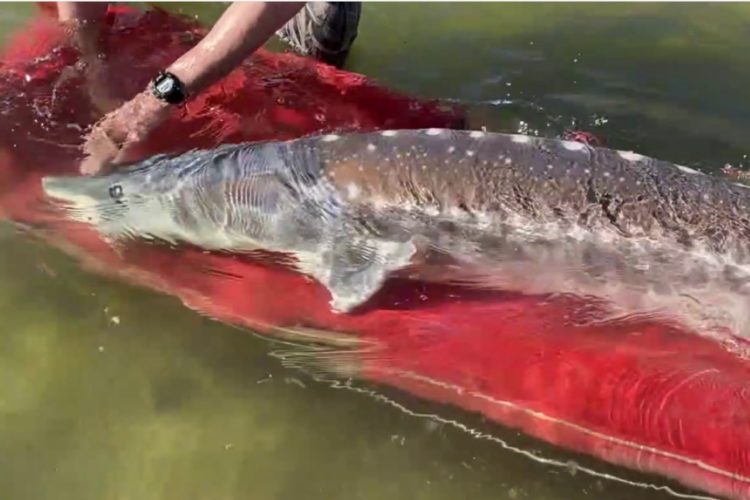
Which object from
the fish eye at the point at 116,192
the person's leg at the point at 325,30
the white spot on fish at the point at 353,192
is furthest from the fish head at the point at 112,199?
the person's leg at the point at 325,30

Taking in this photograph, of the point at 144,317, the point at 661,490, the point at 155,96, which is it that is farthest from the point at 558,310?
the point at 155,96

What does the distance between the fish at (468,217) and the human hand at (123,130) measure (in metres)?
0.17

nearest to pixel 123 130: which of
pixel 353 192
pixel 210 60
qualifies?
pixel 210 60

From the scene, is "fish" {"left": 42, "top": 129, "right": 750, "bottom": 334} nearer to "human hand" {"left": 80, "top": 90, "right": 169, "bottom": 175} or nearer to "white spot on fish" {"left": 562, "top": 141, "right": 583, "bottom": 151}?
"white spot on fish" {"left": 562, "top": 141, "right": 583, "bottom": 151}

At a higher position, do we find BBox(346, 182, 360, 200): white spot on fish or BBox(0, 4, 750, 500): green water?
BBox(346, 182, 360, 200): white spot on fish

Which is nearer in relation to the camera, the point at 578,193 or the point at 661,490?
the point at 661,490

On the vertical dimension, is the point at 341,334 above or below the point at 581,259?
below

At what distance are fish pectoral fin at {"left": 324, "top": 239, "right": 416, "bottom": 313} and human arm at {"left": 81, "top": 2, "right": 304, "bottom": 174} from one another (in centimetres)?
70

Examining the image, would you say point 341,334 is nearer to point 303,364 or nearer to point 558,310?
point 303,364

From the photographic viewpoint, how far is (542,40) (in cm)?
446

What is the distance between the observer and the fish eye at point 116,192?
9.62ft

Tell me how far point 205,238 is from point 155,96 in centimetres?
48

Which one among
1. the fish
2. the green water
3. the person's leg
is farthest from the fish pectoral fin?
the person's leg

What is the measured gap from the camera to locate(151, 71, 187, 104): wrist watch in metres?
2.88
